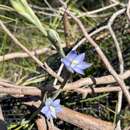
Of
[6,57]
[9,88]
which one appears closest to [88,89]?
[9,88]

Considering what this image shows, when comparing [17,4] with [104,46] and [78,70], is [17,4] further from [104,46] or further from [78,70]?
[104,46]

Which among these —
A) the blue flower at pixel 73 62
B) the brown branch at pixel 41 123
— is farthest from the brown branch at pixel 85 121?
the blue flower at pixel 73 62

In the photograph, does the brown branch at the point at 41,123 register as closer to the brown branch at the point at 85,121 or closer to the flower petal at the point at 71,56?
the brown branch at the point at 85,121

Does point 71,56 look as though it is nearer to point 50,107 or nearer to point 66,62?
point 66,62

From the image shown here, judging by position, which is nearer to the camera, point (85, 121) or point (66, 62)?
point (66, 62)

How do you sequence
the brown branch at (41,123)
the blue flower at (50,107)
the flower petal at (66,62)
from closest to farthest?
the flower petal at (66,62), the blue flower at (50,107), the brown branch at (41,123)

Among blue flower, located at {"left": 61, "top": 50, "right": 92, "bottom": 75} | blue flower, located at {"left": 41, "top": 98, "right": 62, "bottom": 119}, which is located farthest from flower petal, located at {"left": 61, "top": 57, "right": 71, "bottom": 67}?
blue flower, located at {"left": 41, "top": 98, "right": 62, "bottom": 119}

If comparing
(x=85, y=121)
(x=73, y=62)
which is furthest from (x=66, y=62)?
(x=85, y=121)

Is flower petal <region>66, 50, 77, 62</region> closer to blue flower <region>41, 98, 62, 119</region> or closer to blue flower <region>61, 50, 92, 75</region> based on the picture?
blue flower <region>61, 50, 92, 75</region>

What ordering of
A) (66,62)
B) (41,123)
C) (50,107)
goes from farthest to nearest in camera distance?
(41,123) → (50,107) → (66,62)

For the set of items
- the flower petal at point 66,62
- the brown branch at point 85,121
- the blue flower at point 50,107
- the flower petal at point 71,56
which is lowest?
the brown branch at point 85,121

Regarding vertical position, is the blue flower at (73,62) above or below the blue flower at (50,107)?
above
